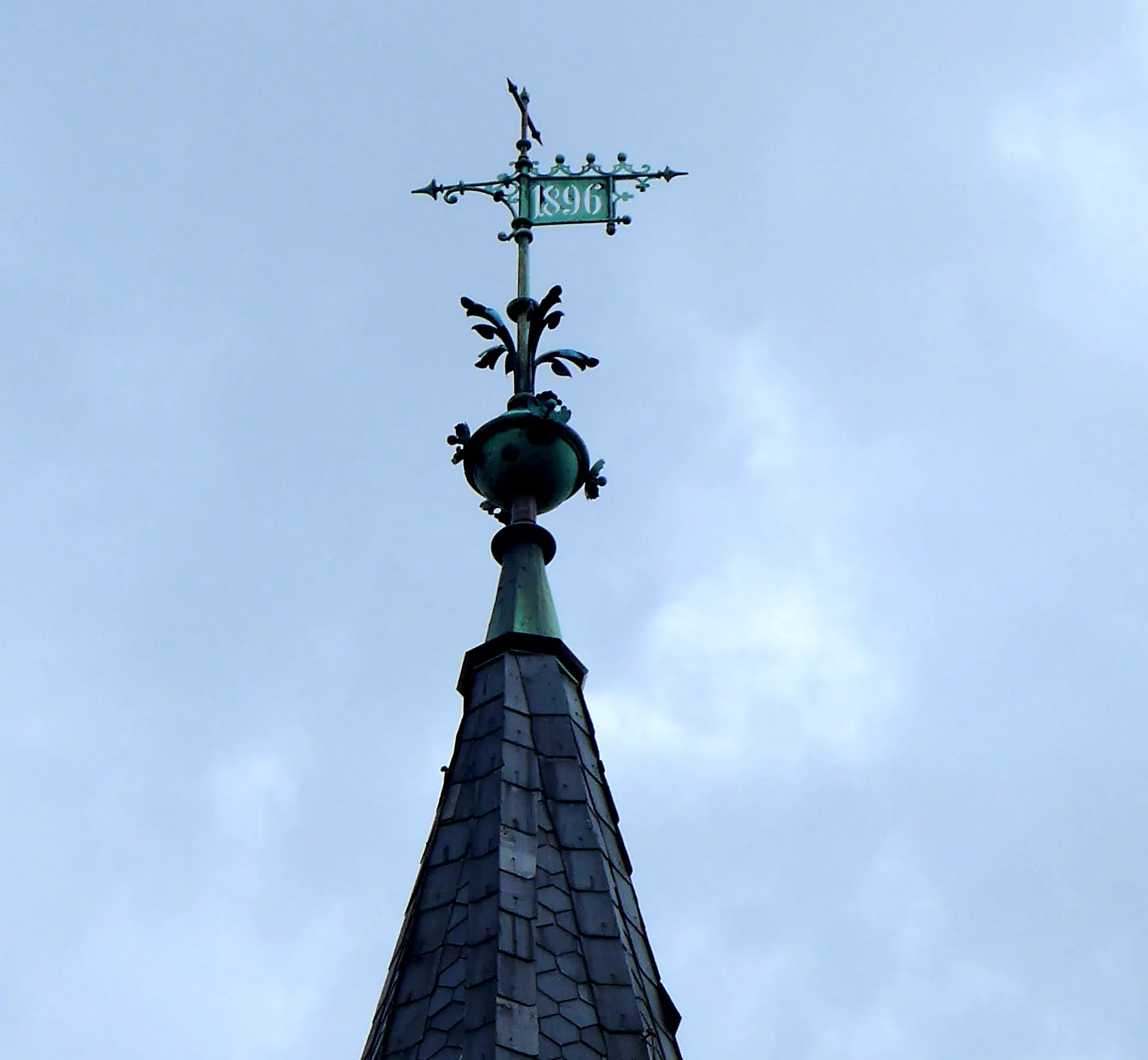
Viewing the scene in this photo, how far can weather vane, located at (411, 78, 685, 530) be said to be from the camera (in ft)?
63.5

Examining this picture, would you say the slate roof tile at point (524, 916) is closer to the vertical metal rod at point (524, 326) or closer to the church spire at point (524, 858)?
the church spire at point (524, 858)

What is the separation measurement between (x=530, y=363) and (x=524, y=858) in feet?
19.8

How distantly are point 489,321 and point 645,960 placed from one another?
6937mm

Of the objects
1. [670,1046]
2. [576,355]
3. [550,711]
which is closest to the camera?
[670,1046]

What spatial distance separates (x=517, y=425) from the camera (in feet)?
63.5

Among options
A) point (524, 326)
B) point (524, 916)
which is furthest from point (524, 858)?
point (524, 326)

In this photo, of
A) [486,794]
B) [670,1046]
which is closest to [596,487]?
[486,794]

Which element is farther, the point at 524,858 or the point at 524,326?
the point at 524,326

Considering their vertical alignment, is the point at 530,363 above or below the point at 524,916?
above

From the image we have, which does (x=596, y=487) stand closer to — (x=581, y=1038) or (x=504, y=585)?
(x=504, y=585)

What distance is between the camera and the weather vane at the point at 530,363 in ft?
63.5

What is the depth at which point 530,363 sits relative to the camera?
2034 cm

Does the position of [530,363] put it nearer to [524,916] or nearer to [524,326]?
[524,326]

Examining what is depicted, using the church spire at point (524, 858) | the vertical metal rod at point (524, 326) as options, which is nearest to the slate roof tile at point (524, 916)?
the church spire at point (524, 858)
